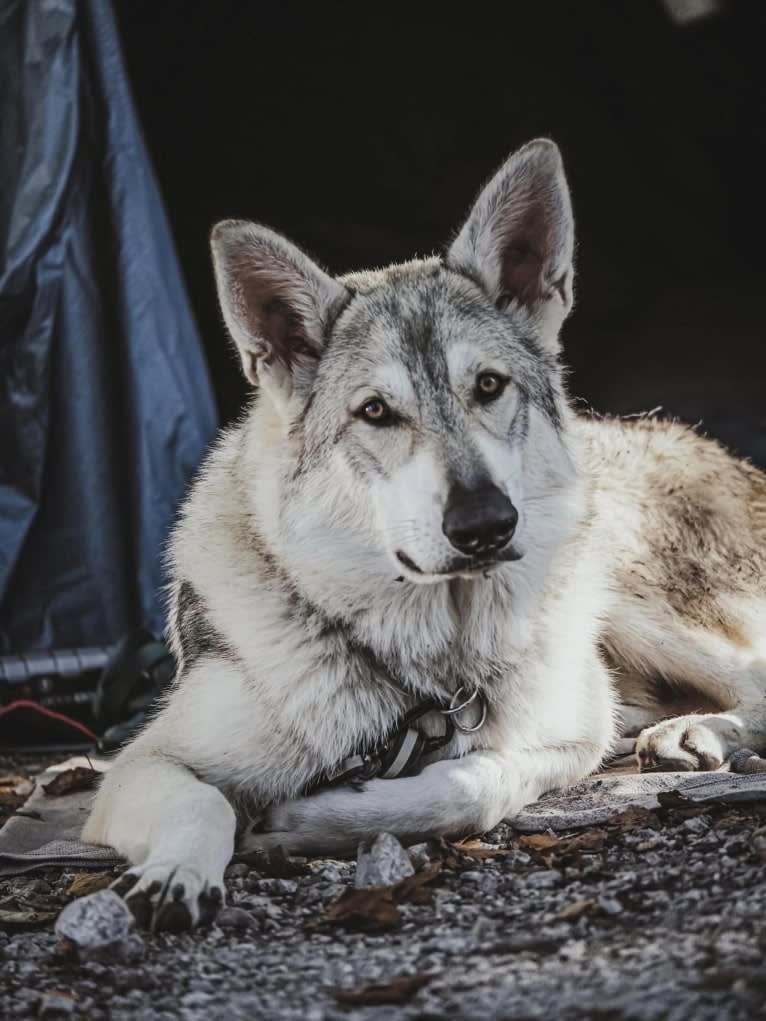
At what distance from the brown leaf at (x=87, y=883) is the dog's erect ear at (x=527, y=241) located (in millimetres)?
1645

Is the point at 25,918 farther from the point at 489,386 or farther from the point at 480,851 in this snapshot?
the point at 489,386

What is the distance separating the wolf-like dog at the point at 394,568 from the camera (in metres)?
2.34

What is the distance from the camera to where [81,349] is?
436 cm

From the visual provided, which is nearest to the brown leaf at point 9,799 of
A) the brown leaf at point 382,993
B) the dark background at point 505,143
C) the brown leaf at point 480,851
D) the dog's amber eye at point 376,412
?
the brown leaf at point 480,851

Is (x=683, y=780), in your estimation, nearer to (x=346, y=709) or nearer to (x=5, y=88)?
(x=346, y=709)

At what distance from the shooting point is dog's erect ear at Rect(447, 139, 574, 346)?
2.66 metres

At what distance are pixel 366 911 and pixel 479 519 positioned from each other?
75 centimetres

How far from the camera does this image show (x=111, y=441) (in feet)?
14.6

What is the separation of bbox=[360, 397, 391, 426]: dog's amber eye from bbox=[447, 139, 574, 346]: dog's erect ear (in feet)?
1.65

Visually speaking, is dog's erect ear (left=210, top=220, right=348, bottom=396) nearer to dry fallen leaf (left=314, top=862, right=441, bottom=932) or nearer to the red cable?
dry fallen leaf (left=314, top=862, right=441, bottom=932)

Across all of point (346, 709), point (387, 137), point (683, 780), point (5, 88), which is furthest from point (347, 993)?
point (387, 137)

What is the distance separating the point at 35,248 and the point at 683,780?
3107 millimetres

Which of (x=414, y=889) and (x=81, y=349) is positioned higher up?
(x=81, y=349)

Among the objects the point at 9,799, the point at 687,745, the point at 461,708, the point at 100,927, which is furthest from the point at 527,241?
the point at 9,799
